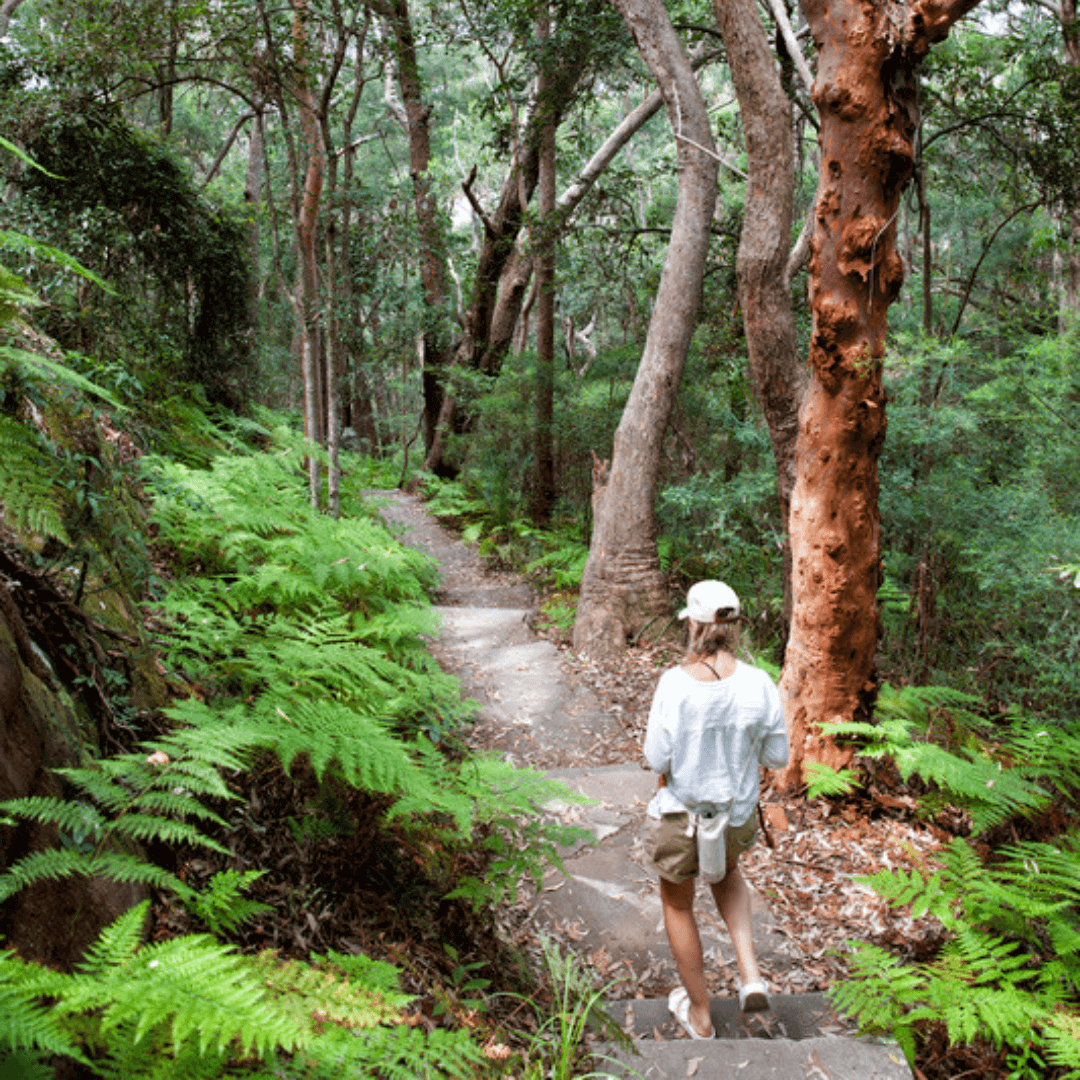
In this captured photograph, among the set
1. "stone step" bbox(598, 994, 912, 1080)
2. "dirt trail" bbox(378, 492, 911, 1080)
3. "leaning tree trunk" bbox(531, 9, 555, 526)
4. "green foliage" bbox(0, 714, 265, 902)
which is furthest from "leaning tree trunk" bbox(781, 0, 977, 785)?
"leaning tree trunk" bbox(531, 9, 555, 526)

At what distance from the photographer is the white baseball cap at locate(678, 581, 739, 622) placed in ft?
10.3

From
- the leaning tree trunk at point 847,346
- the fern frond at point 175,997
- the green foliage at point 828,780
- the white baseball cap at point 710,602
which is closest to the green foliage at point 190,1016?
the fern frond at point 175,997

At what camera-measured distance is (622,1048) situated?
2.68m

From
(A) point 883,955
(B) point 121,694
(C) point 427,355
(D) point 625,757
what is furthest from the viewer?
(C) point 427,355

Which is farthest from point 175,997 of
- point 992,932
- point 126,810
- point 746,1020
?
point 992,932

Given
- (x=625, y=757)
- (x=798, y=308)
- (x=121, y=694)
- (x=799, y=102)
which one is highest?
(x=799, y=102)

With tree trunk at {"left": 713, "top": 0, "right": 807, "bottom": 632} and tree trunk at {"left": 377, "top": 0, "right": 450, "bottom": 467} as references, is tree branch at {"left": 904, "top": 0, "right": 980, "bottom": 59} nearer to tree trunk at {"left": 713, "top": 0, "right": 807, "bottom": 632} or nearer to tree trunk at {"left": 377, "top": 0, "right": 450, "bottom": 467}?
tree trunk at {"left": 713, "top": 0, "right": 807, "bottom": 632}

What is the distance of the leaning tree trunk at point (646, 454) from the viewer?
764 centimetres

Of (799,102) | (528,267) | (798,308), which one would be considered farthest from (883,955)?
(528,267)

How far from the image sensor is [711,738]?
10.3 feet

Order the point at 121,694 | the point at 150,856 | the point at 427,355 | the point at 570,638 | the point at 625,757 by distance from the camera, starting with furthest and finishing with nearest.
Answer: the point at 427,355 → the point at 570,638 → the point at 625,757 → the point at 121,694 → the point at 150,856

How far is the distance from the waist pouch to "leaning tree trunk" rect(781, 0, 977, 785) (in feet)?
6.89

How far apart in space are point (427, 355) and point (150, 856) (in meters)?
14.6

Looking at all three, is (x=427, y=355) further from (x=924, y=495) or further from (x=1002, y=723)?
(x=1002, y=723)
